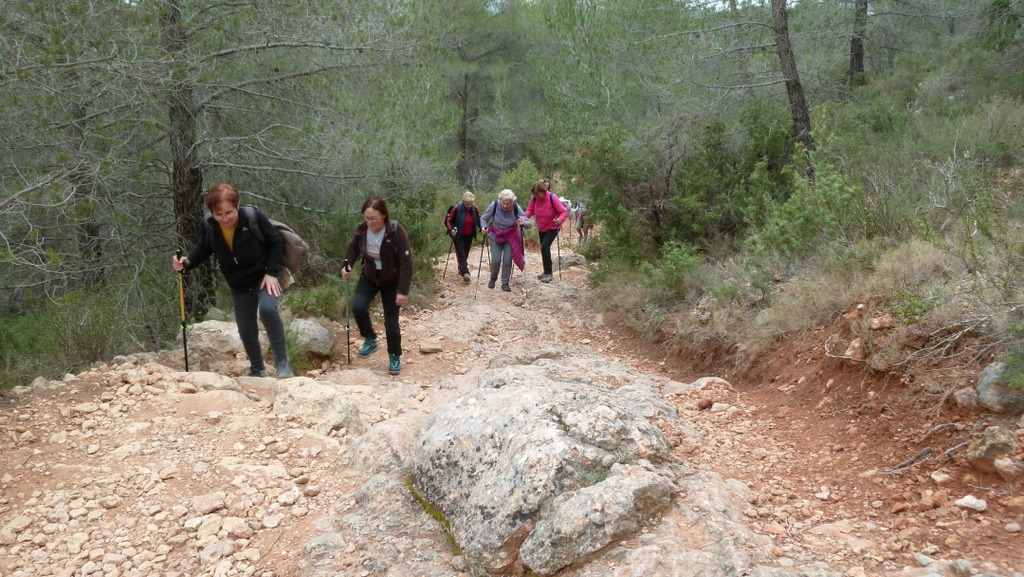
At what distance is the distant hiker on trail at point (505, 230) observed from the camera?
33.2 feet

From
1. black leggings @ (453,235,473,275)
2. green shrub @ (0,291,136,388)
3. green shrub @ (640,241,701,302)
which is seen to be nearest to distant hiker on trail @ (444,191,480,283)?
black leggings @ (453,235,473,275)

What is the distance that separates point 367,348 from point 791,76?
6335 millimetres

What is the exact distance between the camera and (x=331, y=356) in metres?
7.03

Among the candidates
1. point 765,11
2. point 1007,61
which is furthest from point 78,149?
point 1007,61

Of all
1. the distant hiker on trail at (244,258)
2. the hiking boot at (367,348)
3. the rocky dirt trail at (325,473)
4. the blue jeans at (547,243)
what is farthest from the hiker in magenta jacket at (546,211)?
the distant hiker on trail at (244,258)

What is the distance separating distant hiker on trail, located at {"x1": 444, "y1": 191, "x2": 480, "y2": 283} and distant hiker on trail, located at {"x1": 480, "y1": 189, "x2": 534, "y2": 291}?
0.73 metres

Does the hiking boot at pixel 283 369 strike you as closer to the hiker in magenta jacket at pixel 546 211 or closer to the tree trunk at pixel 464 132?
the hiker in magenta jacket at pixel 546 211

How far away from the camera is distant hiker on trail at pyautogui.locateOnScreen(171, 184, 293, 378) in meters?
4.91

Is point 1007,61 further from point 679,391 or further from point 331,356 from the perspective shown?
point 331,356

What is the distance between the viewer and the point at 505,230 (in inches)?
402

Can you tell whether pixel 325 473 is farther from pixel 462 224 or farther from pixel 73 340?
pixel 462 224

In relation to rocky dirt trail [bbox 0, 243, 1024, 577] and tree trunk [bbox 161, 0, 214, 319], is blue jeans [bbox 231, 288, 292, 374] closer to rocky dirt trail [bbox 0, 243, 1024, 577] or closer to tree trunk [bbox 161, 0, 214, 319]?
rocky dirt trail [bbox 0, 243, 1024, 577]

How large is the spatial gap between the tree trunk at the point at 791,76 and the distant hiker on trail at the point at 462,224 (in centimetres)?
521

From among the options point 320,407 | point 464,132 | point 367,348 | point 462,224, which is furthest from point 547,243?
point 464,132
